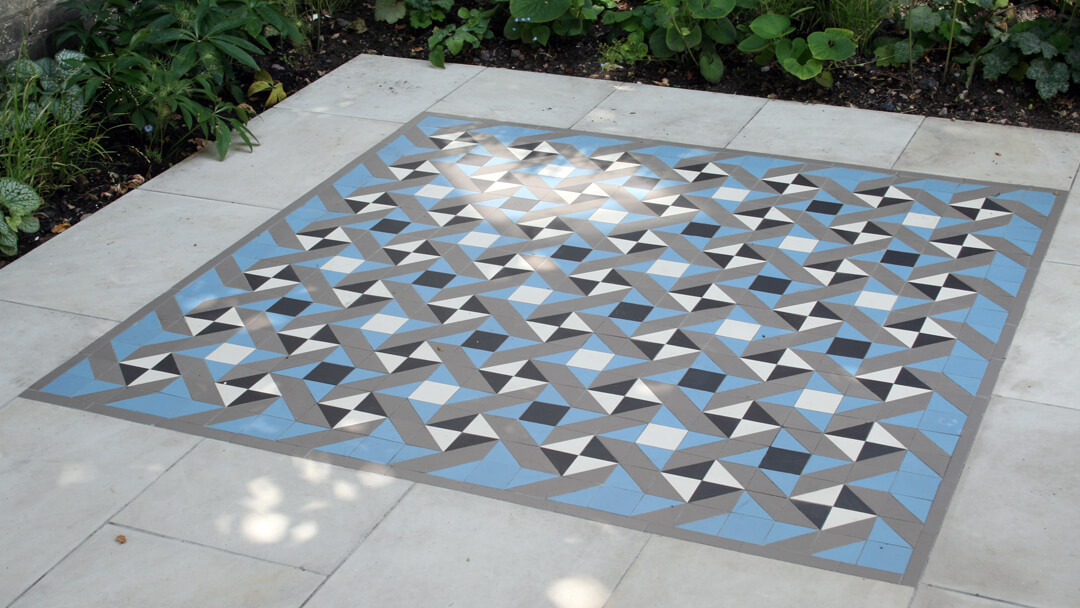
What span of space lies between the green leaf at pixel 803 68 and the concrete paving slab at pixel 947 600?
137 inches

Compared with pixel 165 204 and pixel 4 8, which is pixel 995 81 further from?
pixel 4 8

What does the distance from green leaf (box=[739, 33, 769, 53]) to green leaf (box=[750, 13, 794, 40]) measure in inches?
3.5

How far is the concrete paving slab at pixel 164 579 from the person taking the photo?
3070 mm

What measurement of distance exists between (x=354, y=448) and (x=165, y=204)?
2165mm

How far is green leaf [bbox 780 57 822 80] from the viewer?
5852 millimetres

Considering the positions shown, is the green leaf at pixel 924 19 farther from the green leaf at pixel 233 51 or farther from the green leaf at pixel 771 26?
the green leaf at pixel 233 51

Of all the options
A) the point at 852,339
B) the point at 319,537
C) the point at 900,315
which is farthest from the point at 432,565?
the point at 900,315

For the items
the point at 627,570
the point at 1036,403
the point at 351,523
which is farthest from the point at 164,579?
the point at 1036,403

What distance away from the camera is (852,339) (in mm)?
4074

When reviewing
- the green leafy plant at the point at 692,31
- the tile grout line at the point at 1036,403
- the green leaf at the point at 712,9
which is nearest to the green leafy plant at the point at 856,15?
the green leafy plant at the point at 692,31

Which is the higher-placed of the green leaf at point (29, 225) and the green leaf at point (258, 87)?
the green leaf at point (258, 87)

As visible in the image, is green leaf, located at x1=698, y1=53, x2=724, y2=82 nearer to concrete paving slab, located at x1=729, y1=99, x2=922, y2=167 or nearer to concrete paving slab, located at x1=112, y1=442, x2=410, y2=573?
concrete paving slab, located at x1=729, y1=99, x2=922, y2=167

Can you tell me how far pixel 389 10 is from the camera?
698cm

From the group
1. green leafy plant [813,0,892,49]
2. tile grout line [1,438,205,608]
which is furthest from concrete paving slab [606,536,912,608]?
green leafy plant [813,0,892,49]
